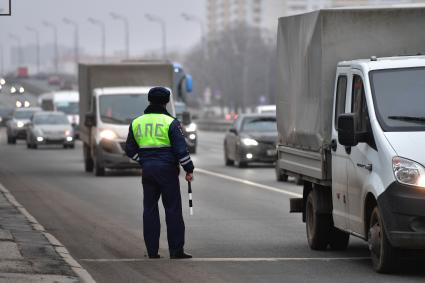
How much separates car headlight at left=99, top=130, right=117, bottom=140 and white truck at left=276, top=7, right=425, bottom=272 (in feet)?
56.0

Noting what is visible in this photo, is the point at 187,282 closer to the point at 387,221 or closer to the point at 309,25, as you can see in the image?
the point at 387,221

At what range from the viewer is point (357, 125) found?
13070 millimetres

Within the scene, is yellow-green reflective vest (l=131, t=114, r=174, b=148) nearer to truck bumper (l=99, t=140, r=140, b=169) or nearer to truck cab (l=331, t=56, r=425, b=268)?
truck cab (l=331, t=56, r=425, b=268)

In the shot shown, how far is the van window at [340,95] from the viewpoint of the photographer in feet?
45.6

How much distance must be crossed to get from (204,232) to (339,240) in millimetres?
3029

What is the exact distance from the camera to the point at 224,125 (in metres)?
88.8

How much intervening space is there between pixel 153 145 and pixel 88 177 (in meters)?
19.4

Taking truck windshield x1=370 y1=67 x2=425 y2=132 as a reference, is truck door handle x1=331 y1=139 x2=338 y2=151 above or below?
below

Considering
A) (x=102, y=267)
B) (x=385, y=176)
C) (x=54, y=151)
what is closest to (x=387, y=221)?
(x=385, y=176)

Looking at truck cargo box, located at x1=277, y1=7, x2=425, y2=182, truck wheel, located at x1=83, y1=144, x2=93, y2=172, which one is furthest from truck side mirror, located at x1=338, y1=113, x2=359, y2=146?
truck wheel, located at x1=83, y1=144, x2=93, y2=172

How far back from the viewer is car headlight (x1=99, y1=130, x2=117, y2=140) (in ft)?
110

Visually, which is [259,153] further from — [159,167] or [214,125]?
[214,125]

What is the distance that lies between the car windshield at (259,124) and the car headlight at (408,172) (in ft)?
82.5

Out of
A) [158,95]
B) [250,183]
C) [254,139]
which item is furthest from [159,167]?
[254,139]
